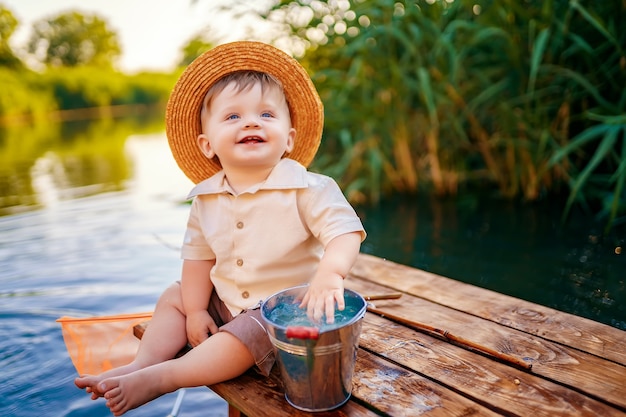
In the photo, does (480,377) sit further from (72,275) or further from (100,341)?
(72,275)

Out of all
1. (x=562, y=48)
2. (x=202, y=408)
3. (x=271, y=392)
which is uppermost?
(x=562, y=48)

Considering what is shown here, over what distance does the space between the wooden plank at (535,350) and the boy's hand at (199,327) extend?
0.57 m

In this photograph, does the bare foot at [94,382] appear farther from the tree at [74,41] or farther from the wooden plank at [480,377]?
the tree at [74,41]

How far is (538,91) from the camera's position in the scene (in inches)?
129

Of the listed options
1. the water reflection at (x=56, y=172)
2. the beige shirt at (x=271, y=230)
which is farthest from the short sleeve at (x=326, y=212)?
the water reflection at (x=56, y=172)

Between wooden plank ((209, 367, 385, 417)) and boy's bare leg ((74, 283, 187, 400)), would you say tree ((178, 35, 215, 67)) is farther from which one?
wooden plank ((209, 367, 385, 417))

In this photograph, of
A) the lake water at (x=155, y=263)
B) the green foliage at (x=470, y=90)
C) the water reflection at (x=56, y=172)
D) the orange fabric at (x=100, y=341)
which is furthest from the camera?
the water reflection at (x=56, y=172)

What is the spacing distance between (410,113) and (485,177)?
0.97 meters

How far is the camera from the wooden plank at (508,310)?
151 cm

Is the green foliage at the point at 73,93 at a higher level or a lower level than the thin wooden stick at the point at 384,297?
higher

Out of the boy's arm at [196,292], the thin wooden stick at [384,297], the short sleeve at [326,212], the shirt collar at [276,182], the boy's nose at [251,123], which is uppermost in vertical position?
the boy's nose at [251,123]

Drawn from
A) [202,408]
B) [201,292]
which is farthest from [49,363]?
[201,292]

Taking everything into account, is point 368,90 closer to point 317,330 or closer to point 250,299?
point 250,299

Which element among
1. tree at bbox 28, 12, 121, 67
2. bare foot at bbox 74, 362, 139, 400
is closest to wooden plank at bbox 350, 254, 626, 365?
bare foot at bbox 74, 362, 139, 400
